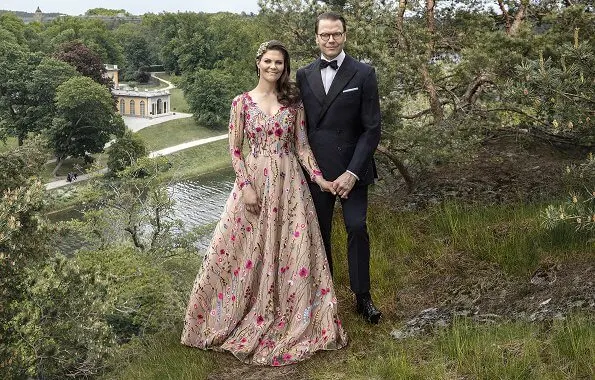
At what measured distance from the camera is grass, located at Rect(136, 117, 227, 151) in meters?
41.5

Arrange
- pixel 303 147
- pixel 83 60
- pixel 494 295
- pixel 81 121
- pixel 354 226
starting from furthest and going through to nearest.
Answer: pixel 83 60, pixel 81 121, pixel 494 295, pixel 303 147, pixel 354 226

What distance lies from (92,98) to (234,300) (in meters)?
A: 34.0

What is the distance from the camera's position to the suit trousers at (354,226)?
3.42 metres

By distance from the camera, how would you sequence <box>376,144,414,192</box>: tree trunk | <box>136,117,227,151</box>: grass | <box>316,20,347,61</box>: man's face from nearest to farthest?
1. <box>316,20,347,61</box>: man's face
2. <box>376,144,414,192</box>: tree trunk
3. <box>136,117,227,151</box>: grass

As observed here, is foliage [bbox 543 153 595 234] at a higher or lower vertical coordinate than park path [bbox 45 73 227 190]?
higher

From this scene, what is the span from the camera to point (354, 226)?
339cm

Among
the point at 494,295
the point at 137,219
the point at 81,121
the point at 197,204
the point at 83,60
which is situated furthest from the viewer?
the point at 83,60

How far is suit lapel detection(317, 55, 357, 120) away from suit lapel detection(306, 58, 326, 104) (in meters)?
0.03

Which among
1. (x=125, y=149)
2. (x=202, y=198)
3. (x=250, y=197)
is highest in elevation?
(x=250, y=197)

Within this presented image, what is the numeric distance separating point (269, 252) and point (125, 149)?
30.8 meters

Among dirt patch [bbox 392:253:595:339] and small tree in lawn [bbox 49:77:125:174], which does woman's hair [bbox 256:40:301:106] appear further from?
small tree in lawn [bbox 49:77:125:174]

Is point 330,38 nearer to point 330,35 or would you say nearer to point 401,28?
point 330,35

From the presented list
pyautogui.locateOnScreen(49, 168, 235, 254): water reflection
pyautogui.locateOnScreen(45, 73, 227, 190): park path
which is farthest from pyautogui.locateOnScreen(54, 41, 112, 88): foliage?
pyautogui.locateOnScreen(49, 168, 235, 254): water reflection

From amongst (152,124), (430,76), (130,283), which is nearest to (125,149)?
(152,124)
